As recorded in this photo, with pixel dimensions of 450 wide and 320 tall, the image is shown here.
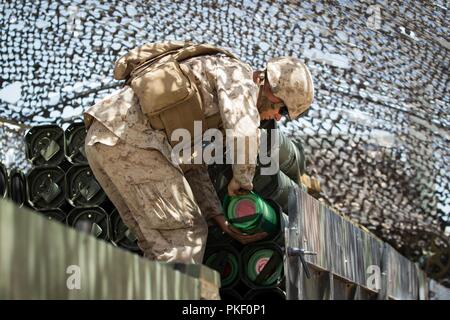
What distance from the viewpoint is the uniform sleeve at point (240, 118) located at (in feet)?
13.6

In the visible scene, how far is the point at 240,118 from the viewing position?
13.7 ft

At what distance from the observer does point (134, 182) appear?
4.35 m

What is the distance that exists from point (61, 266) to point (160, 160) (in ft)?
6.39

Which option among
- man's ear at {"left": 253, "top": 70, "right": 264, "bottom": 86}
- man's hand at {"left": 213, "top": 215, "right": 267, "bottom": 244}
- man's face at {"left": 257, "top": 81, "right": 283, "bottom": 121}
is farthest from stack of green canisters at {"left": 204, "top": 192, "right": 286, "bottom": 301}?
man's ear at {"left": 253, "top": 70, "right": 264, "bottom": 86}

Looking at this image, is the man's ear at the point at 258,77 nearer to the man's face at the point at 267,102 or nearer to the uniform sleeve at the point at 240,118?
the man's face at the point at 267,102

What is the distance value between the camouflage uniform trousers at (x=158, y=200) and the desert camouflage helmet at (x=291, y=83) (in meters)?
0.51

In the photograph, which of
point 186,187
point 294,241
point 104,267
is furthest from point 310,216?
point 104,267

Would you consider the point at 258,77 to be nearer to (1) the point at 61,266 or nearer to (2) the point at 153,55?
(2) the point at 153,55

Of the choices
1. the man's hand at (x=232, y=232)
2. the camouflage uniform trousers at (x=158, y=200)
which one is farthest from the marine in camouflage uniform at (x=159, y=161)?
the man's hand at (x=232, y=232)

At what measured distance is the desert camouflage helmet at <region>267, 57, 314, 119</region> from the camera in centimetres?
445

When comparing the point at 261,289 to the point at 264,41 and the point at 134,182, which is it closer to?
the point at 134,182

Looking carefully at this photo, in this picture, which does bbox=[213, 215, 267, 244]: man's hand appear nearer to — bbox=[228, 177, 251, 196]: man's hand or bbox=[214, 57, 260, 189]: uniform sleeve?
bbox=[228, 177, 251, 196]: man's hand

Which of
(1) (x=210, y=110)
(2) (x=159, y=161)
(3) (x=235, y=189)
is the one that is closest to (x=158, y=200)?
(2) (x=159, y=161)

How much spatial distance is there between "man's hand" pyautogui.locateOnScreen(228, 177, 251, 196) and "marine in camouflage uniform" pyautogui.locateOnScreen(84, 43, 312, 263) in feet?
0.05
